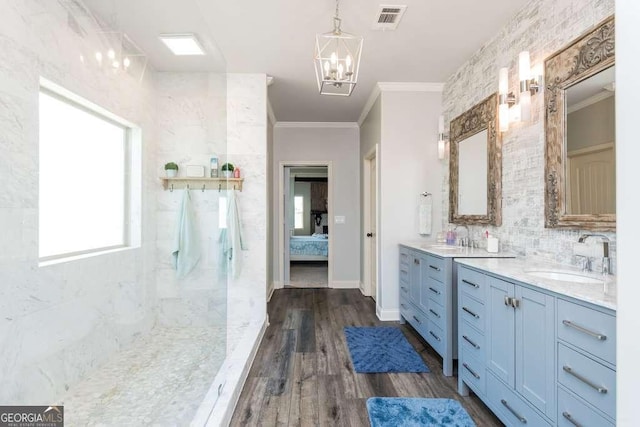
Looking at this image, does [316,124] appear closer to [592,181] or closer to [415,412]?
[592,181]

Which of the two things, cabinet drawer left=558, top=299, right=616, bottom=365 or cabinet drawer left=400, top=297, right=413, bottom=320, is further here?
cabinet drawer left=400, top=297, right=413, bottom=320

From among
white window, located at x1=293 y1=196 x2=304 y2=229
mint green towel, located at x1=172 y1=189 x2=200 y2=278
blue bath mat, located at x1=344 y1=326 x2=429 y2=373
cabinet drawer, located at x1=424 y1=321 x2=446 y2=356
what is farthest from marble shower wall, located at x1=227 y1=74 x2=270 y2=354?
white window, located at x1=293 y1=196 x2=304 y2=229

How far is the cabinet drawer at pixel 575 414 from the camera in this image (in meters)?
1.18

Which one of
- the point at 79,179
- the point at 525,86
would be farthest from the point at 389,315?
the point at 79,179

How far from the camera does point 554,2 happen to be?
2059mm

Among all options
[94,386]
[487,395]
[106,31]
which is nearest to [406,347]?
[487,395]

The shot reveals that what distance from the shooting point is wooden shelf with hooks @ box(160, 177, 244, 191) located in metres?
2.75

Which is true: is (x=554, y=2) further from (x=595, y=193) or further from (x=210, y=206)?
(x=210, y=206)

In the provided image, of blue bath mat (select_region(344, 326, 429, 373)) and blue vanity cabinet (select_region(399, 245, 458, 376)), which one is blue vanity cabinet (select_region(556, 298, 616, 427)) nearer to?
blue vanity cabinet (select_region(399, 245, 458, 376))

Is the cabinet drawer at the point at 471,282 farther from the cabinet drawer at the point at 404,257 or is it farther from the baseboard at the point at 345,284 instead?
the baseboard at the point at 345,284

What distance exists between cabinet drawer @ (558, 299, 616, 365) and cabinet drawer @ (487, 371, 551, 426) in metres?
0.46

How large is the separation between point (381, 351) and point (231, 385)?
135 cm

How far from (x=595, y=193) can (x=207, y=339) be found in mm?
3018

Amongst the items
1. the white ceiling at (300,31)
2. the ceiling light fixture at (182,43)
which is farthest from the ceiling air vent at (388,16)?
the ceiling light fixture at (182,43)
